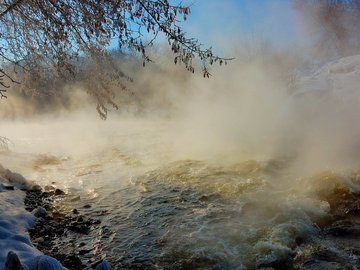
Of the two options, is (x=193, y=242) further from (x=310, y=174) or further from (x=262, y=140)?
(x=262, y=140)

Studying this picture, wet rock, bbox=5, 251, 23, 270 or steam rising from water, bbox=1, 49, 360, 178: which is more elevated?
steam rising from water, bbox=1, 49, 360, 178

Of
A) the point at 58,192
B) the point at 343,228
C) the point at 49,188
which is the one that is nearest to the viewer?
the point at 343,228

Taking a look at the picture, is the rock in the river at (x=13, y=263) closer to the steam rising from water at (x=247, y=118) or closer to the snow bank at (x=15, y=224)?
the snow bank at (x=15, y=224)

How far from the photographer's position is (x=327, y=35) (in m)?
24.8

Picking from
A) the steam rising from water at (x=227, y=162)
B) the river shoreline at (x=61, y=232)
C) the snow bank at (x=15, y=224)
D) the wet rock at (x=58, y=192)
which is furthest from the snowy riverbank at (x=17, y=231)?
the steam rising from water at (x=227, y=162)

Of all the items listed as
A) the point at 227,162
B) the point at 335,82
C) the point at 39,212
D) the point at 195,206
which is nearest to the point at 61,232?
the point at 39,212

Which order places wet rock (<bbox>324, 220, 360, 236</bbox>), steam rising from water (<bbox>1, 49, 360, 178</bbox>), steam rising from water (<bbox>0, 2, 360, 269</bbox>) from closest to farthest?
wet rock (<bbox>324, 220, 360, 236</bbox>)
steam rising from water (<bbox>0, 2, 360, 269</bbox>)
steam rising from water (<bbox>1, 49, 360, 178</bbox>)

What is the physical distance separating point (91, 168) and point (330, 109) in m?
10.7

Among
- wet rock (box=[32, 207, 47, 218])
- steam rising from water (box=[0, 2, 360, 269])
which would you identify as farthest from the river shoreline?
steam rising from water (box=[0, 2, 360, 269])

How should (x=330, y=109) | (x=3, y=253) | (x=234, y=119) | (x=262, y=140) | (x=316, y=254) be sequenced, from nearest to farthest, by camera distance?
(x=3, y=253), (x=316, y=254), (x=262, y=140), (x=330, y=109), (x=234, y=119)

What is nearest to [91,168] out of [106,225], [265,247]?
[106,225]

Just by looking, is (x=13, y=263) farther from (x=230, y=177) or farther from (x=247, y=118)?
(x=247, y=118)

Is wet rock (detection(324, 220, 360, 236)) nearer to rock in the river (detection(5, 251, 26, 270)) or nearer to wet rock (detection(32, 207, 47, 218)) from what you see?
rock in the river (detection(5, 251, 26, 270))

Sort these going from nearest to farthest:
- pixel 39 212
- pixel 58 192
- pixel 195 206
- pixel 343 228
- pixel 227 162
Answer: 1. pixel 343 228
2. pixel 39 212
3. pixel 195 206
4. pixel 58 192
5. pixel 227 162
